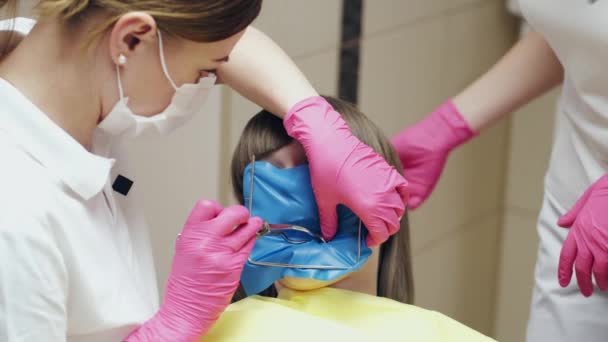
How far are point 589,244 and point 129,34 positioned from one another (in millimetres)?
809

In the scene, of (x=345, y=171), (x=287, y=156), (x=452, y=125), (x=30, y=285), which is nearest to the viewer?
(x=30, y=285)

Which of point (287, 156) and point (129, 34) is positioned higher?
point (129, 34)

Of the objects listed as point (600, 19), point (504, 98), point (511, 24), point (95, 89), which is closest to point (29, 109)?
point (95, 89)

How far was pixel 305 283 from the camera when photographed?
1.43m

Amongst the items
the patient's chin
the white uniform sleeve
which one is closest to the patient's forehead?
the patient's chin

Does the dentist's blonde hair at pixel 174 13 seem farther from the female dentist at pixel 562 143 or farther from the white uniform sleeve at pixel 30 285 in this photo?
the female dentist at pixel 562 143

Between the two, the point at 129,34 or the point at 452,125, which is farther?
the point at 452,125

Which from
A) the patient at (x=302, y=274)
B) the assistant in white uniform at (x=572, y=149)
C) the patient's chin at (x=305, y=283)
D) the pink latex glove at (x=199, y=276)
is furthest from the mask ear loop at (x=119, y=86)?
the assistant in white uniform at (x=572, y=149)

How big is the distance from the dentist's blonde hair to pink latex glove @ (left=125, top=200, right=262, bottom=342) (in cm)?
25

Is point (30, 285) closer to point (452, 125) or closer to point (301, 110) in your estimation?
Result: point (301, 110)

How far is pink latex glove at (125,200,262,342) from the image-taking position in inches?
47.7

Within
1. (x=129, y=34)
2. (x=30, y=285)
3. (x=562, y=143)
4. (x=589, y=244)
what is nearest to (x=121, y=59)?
(x=129, y=34)

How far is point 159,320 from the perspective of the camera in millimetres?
1226

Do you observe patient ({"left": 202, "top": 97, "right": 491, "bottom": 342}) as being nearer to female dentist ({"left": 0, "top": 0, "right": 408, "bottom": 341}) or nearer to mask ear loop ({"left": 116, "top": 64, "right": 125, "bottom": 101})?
female dentist ({"left": 0, "top": 0, "right": 408, "bottom": 341})
